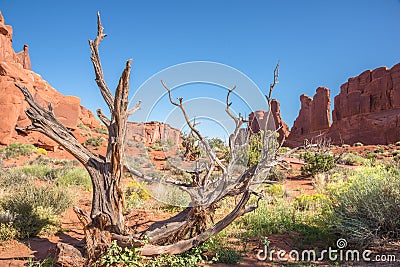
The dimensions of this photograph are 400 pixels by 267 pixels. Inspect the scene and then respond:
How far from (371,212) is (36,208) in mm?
6369

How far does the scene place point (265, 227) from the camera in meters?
5.54

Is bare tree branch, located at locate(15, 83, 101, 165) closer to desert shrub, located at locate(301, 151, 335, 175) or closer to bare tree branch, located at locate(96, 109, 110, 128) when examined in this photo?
bare tree branch, located at locate(96, 109, 110, 128)

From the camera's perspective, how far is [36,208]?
5.27m

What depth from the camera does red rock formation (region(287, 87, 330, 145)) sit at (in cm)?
7600

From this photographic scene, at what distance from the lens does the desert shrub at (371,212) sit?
4125mm

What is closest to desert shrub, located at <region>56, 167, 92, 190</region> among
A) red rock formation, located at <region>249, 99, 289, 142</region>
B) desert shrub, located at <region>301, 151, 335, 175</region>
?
red rock formation, located at <region>249, 99, 289, 142</region>

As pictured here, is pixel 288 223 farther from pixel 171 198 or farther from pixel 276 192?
pixel 171 198

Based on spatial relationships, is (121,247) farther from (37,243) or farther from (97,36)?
(97,36)

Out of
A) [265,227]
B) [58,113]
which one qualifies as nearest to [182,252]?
[265,227]

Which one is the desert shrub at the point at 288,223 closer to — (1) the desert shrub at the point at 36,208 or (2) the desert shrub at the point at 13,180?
(1) the desert shrub at the point at 36,208

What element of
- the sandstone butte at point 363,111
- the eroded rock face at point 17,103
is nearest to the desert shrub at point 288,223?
the eroded rock face at point 17,103

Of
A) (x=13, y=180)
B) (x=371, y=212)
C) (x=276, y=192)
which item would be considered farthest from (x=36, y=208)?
(x=276, y=192)

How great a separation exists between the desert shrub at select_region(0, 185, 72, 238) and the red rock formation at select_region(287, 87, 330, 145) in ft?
238

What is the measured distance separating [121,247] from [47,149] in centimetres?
2334
